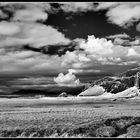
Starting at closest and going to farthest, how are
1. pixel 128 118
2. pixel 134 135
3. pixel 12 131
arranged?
pixel 134 135 < pixel 12 131 < pixel 128 118

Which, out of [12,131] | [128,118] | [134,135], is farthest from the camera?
[128,118]

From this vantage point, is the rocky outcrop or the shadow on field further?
the shadow on field

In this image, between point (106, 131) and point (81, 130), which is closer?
point (106, 131)

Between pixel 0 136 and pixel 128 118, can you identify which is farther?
pixel 128 118

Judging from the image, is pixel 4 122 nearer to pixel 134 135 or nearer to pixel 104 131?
pixel 104 131

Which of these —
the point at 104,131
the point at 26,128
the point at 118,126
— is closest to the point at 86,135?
the point at 104,131

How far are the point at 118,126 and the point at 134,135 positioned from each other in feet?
12.6

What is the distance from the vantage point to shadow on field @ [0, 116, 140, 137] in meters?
35.5

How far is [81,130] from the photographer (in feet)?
119

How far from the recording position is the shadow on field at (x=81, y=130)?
35531mm

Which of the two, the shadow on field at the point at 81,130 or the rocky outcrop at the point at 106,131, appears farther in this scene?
the shadow on field at the point at 81,130

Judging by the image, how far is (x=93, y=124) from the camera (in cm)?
3781

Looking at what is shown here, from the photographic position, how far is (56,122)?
42312 mm

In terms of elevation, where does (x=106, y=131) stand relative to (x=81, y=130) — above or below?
below
